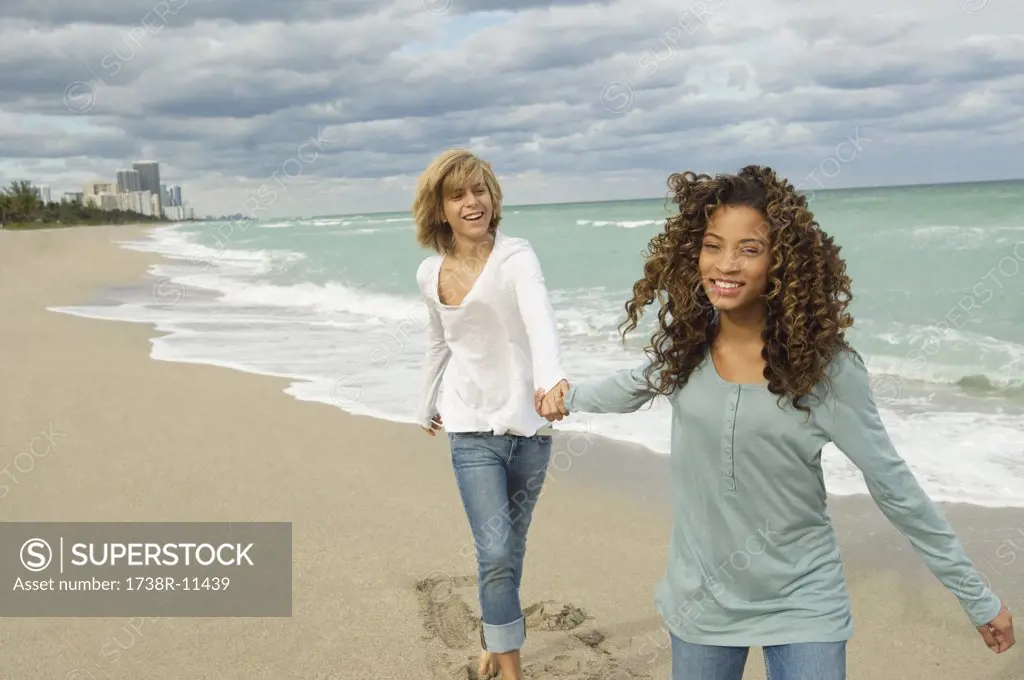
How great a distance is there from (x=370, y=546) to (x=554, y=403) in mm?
2695

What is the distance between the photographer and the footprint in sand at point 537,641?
416cm

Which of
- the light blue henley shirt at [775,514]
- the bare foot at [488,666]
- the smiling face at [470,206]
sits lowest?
the bare foot at [488,666]

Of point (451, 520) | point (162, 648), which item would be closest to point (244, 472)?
point (451, 520)

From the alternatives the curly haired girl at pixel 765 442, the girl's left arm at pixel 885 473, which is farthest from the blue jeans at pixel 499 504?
the girl's left arm at pixel 885 473

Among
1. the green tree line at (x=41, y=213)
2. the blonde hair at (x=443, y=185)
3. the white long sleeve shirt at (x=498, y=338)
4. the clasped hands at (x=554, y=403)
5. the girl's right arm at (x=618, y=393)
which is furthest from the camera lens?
the green tree line at (x=41, y=213)

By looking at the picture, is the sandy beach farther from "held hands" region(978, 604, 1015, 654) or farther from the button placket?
the button placket

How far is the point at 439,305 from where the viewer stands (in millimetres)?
3734

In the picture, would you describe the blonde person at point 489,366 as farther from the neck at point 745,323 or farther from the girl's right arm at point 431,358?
the neck at point 745,323


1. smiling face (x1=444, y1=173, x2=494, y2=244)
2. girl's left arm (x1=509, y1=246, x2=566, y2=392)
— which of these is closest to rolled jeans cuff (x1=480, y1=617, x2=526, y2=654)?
girl's left arm (x1=509, y1=246, x2=566, y2=392)

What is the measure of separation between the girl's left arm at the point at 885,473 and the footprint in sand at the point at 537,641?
2047mm

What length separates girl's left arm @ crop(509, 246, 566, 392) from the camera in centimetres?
341

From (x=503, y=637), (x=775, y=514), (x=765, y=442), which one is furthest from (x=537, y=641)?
(x=765, y=442)

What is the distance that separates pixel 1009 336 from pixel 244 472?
9.54 m

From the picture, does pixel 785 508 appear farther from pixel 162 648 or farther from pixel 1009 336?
pixel 1009 336
